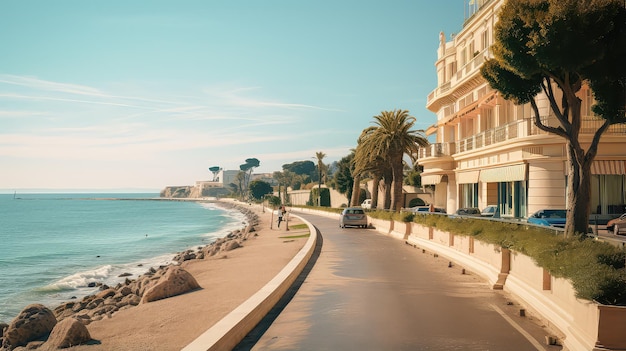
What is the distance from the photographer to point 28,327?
15219 mm

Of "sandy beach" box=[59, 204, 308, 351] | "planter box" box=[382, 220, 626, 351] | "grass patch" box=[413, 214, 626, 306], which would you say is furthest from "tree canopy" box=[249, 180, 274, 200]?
"grass patch" box=[413, 214, 626, 306]

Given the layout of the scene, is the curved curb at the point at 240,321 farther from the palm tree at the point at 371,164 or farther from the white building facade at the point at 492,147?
the palm tree at the point at 371,164

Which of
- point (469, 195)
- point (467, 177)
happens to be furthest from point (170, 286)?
point (469, 195)

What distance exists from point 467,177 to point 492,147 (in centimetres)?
643

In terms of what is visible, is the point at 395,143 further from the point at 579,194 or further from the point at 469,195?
the point at 579,194

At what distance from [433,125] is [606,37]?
3868 cm

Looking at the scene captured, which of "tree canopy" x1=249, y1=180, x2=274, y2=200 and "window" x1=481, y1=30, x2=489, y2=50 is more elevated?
"window" x1=481, y1=30, x2=489, y2=50

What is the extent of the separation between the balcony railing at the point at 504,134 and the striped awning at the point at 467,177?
5.56ft

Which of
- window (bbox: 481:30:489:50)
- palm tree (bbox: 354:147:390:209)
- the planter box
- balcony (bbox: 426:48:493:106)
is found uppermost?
window (bbox: 481:30:489:50)

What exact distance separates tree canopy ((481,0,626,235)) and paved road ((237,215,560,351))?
3655mm

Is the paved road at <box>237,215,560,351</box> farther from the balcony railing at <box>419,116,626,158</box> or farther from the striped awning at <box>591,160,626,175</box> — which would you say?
the striped awning at <box>591,160,626,175</box>

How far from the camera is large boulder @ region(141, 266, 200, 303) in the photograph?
640 inches

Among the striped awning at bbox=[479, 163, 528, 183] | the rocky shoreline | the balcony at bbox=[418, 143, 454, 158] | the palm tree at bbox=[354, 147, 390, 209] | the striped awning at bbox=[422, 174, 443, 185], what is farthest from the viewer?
the palm tree at bbox=[354, 147, 390, 209]

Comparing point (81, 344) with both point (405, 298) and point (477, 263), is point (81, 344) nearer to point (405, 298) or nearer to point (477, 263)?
point (405, 298)
